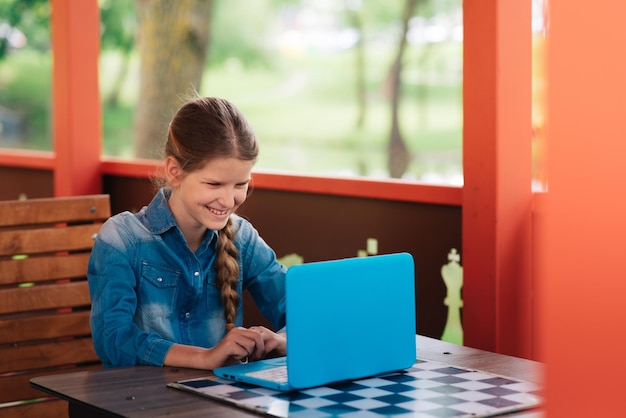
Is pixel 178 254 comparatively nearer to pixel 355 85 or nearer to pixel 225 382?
pixel 225 382

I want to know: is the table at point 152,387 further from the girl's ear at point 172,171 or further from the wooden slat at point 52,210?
the wooden slat at point 52,210

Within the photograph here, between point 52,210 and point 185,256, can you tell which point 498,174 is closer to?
point 185,256

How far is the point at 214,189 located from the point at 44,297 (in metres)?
0.87

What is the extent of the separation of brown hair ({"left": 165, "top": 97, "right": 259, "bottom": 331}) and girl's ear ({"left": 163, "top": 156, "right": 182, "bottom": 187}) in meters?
0.01

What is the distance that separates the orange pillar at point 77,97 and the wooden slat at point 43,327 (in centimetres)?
172

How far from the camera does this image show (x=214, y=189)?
2.36m

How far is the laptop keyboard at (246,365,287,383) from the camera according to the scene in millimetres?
1910

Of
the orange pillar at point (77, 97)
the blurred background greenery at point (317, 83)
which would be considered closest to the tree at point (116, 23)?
the blurred background greenery at point (317, 83)

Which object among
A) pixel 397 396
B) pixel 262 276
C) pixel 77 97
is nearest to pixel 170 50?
pixel 77 97

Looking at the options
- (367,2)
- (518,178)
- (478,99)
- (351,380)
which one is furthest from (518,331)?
(367,2)

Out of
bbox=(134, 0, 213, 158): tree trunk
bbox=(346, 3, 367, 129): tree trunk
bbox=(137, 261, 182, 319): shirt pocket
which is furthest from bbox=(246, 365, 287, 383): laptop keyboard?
bbox=(346, 3, 367, 129): tree trunk

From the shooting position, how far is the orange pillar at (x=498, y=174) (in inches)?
115

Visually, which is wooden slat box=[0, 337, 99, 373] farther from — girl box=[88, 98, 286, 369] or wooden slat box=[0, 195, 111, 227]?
girl box=[88, 98, 286, 369]

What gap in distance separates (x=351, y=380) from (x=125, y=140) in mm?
21278
